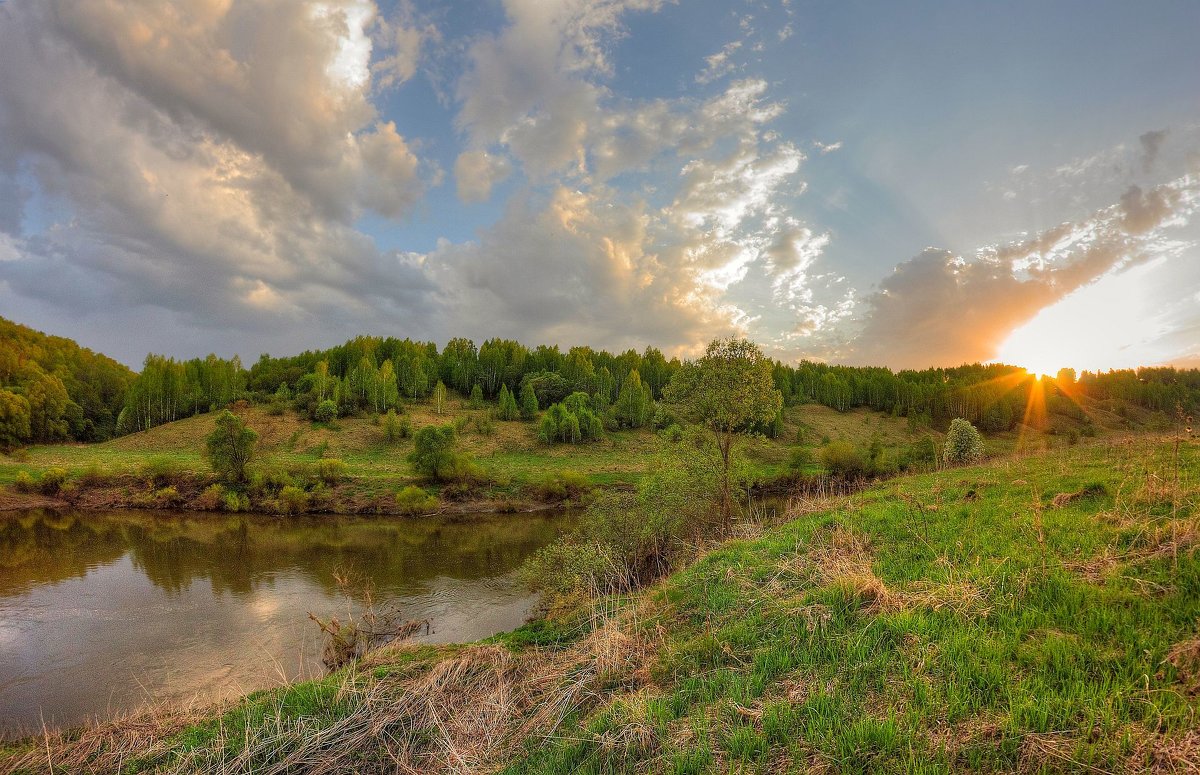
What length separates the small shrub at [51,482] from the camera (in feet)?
163

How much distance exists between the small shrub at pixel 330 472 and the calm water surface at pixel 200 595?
26.1 feet

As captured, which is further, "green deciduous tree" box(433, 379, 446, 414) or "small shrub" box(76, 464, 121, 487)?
"green deciduous tree" box(433, 379, 446, 414)

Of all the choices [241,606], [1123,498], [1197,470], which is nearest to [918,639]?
[1123,498]

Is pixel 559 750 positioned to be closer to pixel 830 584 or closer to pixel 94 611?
pixel 830 584

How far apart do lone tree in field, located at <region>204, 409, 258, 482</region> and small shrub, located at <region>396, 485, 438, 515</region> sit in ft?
55.9

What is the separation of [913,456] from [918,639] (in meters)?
60.7

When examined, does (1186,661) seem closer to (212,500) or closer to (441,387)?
(212,500)

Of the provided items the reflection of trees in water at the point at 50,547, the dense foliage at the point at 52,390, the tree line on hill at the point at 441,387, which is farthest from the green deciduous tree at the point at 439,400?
the reflection of trees in water at the point at 50,547

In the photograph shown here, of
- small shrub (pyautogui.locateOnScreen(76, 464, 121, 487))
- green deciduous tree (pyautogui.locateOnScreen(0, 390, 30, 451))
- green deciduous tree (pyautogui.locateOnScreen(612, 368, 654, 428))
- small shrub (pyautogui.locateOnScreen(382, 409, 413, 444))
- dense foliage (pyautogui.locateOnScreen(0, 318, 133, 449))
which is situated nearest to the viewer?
small shrub (pyautogui.locateOnScreen(76, 464, 121, 487))

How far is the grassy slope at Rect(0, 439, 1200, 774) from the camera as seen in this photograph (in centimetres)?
410

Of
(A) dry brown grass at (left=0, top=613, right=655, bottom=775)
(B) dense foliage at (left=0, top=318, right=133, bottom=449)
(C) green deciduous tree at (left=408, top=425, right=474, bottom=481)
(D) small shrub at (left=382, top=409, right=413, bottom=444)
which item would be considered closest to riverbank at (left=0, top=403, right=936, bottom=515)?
(D) small shrub at (left=382, top=409, right=413, bottom=444)

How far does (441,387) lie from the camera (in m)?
102

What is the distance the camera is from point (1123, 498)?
28.9 ft

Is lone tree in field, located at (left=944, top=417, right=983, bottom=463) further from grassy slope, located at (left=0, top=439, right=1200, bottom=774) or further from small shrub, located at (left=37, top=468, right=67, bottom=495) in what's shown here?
small shrub, located at (left=37, top=468, right=67, bottom=495)
